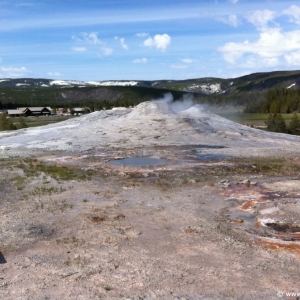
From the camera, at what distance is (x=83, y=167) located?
917 inches

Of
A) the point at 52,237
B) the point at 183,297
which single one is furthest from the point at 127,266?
the point at 52,237

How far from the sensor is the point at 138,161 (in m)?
25.3

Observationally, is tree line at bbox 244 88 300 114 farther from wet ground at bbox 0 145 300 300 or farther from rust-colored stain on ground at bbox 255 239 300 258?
rust-colored stain on ground at bbox 255 239 300 258

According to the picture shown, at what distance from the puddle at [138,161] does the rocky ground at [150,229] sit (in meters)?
0.35

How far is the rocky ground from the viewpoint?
8789 mm

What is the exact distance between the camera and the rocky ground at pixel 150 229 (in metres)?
8.79

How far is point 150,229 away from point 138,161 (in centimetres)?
1306

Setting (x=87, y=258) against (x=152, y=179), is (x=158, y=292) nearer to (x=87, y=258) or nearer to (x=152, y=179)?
(x=87, y=258)

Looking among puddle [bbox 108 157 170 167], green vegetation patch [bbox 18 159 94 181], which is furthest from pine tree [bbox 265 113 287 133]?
green vegetation patch [bbox 18 159 94 181]

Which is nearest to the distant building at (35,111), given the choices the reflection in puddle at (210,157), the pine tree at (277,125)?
the pine tree at (277,125)

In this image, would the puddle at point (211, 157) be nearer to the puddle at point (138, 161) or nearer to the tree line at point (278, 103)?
the puddle at point (138, 161)

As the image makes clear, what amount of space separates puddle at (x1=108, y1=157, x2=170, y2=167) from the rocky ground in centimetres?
35

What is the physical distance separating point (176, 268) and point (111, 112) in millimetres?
44231

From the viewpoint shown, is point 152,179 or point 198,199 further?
point 152,179
